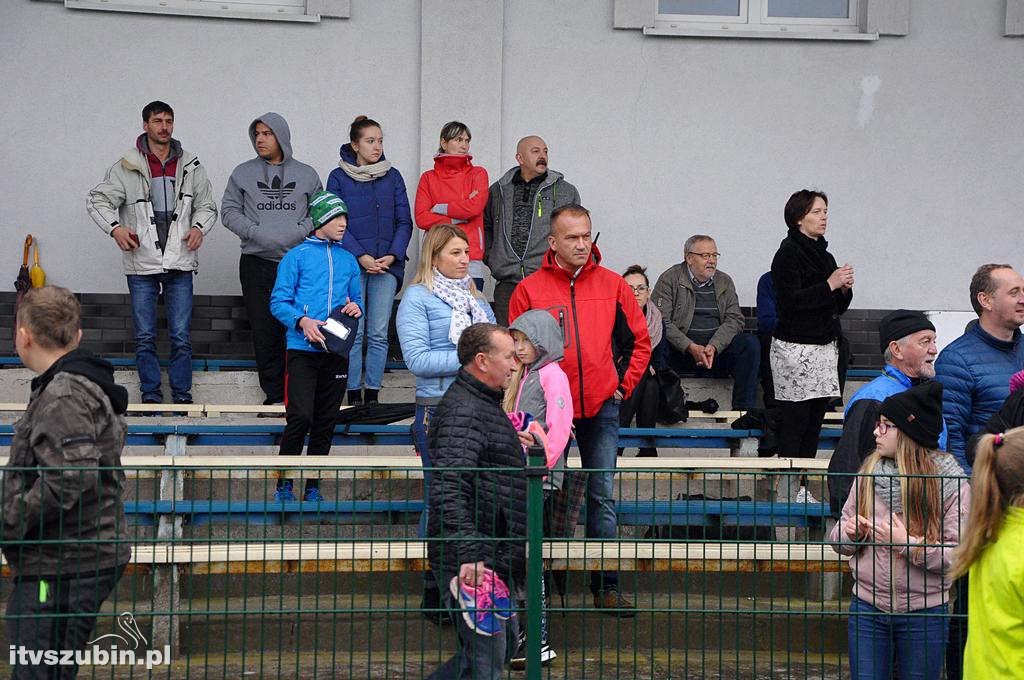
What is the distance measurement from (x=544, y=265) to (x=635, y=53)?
410cm

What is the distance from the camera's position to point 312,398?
26.7ft

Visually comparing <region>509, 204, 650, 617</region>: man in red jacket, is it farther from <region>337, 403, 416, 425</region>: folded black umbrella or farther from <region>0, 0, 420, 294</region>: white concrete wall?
<region>0, 0, 420, 294</region>: white concrete wall

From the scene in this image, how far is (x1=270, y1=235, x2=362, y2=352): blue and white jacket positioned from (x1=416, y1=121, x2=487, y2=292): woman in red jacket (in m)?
1.66

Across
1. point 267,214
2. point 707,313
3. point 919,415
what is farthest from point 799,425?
point 267,214

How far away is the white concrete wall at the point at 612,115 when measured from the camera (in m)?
10.5

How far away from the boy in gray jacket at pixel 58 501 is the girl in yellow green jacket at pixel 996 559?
9.09ft

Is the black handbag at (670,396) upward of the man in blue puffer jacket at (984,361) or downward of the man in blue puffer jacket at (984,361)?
downward

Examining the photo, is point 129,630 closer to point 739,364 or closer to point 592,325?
point 592,325

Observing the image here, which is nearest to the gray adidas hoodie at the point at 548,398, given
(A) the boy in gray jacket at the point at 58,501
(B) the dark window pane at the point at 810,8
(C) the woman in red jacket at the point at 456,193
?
(A) the boy in gray jacket at the point at 58,501

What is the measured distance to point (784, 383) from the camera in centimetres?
845

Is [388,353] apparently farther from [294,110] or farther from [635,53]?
[635,53]

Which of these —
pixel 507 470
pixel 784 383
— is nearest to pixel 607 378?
pixel 784 383

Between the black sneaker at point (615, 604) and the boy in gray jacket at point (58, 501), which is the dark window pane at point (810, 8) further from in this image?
the boy in gray jacket at point (58, 501)

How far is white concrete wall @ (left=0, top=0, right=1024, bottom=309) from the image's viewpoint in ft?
34.6
